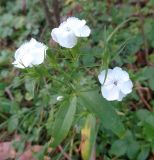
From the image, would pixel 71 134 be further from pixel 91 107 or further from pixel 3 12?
pixel 3 12

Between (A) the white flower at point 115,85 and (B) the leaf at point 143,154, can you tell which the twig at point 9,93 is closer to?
(B) the leaf at point 143,154

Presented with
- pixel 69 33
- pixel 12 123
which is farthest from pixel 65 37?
pixel 12 123

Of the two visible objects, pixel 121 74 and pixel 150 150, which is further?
pixel 150 150

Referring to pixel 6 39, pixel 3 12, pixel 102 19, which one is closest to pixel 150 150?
pixel 102 19

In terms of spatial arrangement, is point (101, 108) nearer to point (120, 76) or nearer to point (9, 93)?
point (120, 76)

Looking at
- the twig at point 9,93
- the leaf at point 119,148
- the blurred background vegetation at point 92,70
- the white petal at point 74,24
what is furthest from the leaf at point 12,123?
the white petal at point 74,24

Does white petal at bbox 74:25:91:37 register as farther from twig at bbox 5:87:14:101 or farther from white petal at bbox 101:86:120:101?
twig at bbox 5:87:14:101

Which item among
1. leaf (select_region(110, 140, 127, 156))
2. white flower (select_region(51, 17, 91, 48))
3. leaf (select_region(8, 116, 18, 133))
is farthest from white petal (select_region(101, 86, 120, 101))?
leaf (select_region(8, 116, 18, 133))
